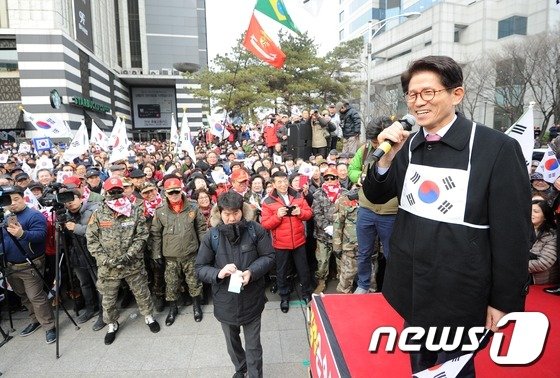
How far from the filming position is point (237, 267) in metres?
3.19

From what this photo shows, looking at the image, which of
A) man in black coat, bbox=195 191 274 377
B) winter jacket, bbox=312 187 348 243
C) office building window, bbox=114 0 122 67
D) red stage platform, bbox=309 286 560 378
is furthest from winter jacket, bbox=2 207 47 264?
office building window, bbox=114 0 122 67

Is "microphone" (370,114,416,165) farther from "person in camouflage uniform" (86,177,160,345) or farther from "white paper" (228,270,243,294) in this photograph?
"person in camouflage uniform" (86,177,160,345)

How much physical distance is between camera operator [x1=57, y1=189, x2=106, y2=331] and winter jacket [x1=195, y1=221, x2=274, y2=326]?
7.64ft

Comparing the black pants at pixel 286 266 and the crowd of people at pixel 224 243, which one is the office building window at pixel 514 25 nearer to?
the crowd of people at pixel 224 243

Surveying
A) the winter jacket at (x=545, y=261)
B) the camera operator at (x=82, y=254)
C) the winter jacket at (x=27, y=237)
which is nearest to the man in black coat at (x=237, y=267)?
the camera operator at (x=82, y=254)

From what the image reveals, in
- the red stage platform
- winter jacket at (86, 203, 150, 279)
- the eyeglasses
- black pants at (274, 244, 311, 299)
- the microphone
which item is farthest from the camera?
black pants at (274, 244, 311, 299)

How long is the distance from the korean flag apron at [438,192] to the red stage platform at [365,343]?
1.09 m

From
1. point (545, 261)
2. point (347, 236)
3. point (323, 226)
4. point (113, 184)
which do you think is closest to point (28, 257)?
point (113, 184)

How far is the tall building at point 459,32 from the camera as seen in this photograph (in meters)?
30.8

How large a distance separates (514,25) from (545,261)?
37.8 metres

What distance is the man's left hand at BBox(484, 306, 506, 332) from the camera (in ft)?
5.09

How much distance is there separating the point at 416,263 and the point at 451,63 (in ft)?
3.13

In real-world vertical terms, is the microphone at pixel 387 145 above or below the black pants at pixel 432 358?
above

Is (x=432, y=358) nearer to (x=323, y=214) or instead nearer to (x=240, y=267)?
(x=240, y=267)
